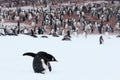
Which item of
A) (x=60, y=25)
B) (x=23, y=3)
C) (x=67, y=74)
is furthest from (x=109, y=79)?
(x=23, y=3)

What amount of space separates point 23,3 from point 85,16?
15.2 meters

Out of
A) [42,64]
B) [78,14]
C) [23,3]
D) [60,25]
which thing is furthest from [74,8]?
[42,64]

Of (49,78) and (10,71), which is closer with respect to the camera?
(49,78)

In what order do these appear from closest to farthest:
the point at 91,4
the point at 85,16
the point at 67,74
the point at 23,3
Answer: the point at 67,74, the point at 85,16, the point at 91,4, the point at 23,3

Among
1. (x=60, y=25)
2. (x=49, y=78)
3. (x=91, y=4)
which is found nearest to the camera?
(x=49, y=78)

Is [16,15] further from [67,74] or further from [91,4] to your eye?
[67,74]

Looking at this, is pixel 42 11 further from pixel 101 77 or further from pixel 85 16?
pixel 101 77

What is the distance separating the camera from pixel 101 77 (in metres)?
10.7

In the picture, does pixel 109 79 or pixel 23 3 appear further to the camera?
pixel 23 3

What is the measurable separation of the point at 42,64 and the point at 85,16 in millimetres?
51593

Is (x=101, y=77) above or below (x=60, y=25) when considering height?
above

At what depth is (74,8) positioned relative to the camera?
64438 mm

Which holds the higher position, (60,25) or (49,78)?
(49,78)

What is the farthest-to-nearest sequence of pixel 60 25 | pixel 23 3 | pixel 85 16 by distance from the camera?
pixel 23 3 < pixel 85 16 < pixel 60 25
